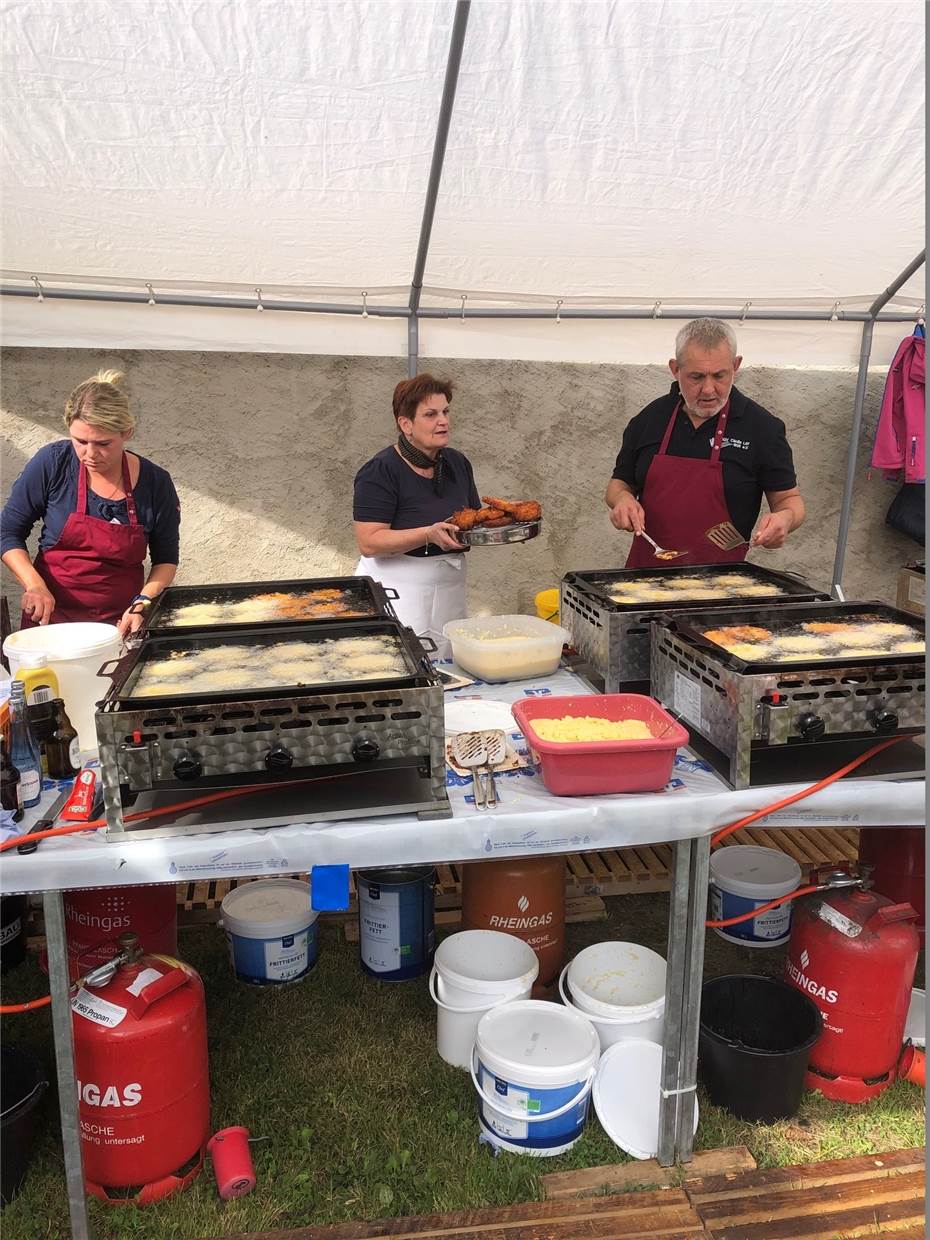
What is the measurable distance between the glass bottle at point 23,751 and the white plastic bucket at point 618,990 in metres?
1.47

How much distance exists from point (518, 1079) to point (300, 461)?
386 centimetres

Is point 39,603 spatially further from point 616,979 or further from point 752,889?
point 752,889

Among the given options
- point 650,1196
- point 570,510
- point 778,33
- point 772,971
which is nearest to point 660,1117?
point 650,1196

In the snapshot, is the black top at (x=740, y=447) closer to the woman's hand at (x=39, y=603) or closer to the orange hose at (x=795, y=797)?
the orange hose at (x=795, y=797)

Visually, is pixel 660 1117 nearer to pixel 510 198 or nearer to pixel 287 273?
pixel 510 198

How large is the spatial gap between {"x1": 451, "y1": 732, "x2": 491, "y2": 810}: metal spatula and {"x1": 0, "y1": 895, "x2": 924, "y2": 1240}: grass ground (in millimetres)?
1007

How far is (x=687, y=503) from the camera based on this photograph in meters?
3.63

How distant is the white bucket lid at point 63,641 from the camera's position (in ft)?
6.85

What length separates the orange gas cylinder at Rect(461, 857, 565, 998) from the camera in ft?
8.61

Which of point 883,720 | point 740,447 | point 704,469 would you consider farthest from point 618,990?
point 740,447

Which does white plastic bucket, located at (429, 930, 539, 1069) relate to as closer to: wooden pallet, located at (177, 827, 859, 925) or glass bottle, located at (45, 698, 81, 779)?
wooden pallet, located at (177, 827, 859, 925)

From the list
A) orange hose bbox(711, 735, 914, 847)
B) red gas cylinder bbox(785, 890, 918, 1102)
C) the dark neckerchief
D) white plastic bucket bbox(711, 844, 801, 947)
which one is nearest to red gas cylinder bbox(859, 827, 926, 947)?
red gas cylinder bbox(785, 890, 918, 1102)

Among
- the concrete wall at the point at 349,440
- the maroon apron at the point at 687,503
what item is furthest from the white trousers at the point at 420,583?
the concrete wall at the point at 349,440

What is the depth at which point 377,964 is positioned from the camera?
2.88 m
